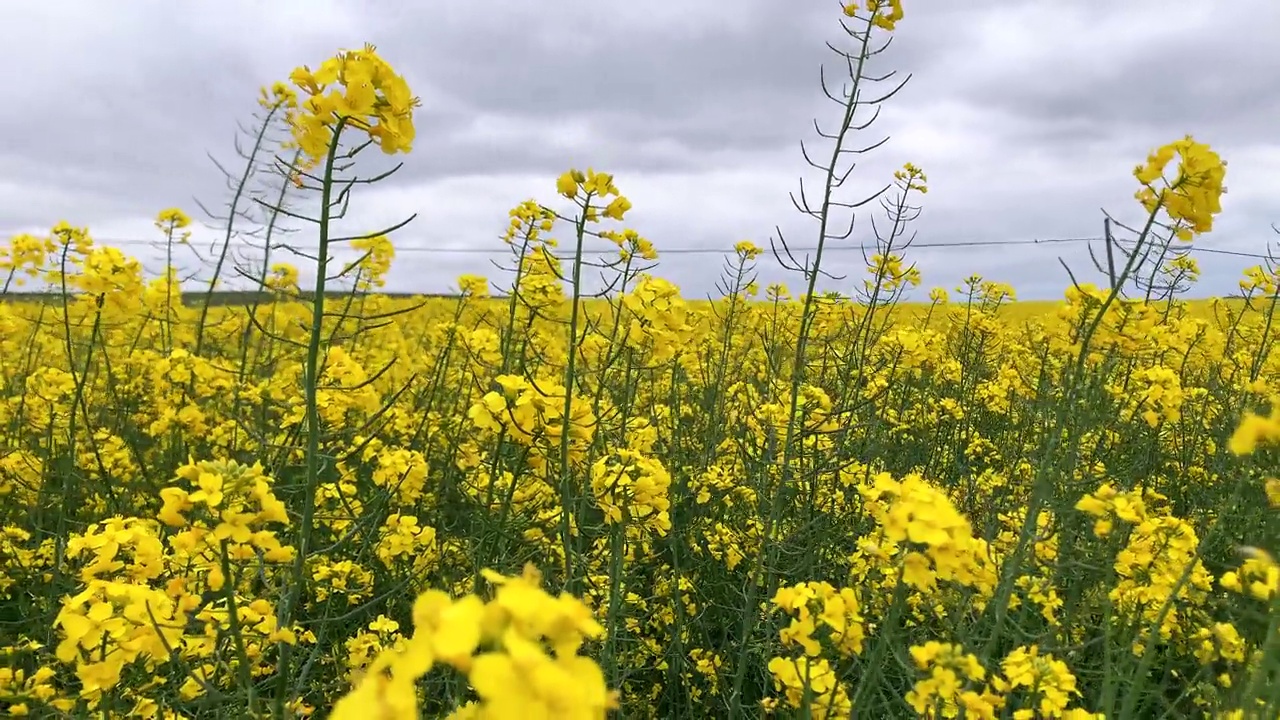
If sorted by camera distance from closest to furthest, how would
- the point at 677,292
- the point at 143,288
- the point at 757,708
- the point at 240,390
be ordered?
the point at 677,292
the point at 757,708
the point at 143,288
the point at 240,390

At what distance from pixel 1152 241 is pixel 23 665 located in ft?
14.3

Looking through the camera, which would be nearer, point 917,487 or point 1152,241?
point 917,487

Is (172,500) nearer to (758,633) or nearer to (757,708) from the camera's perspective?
(757,708)

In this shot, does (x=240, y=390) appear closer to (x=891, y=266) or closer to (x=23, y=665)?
(x=23, y=665)

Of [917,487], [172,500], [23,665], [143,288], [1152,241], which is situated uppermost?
[1152,241]

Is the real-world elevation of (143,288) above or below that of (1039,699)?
above

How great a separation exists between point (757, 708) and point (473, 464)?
1.51 m

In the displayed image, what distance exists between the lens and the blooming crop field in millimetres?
1731

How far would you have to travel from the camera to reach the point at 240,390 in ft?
14.8

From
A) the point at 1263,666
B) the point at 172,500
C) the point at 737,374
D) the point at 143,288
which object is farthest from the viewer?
the point at 737,374

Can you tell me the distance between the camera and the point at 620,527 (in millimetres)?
2684

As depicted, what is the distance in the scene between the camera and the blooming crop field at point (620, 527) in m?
1.73

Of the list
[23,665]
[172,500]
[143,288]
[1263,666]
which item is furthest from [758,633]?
[143,288]

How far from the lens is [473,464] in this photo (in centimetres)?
324
